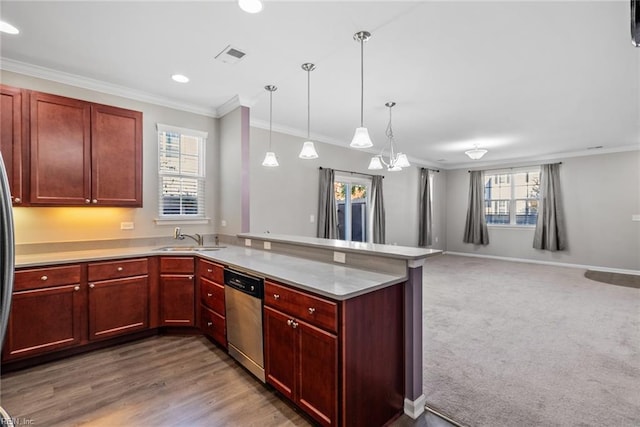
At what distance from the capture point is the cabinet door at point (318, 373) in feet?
5.52

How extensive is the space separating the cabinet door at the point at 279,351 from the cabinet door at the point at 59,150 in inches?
97.0

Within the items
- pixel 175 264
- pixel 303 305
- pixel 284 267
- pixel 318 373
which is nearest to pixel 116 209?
pixel 175 264

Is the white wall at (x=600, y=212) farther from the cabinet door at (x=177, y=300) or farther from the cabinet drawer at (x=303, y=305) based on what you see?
the cabinet door at (x=177, y=300)

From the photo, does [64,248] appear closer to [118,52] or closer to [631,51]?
[118,52]

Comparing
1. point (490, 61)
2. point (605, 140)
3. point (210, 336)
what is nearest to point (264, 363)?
point (210, 336)

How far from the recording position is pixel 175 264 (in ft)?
10.4

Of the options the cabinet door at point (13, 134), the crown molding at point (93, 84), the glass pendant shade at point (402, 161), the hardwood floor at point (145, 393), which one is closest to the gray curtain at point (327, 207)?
the glass pendant shade at point (402, 161)

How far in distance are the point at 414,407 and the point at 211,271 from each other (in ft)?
6.80

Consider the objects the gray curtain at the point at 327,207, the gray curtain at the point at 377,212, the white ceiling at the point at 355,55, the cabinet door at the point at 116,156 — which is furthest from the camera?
the gray curtain at the point at 377,212

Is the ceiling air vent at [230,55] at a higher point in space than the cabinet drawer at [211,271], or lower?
higher

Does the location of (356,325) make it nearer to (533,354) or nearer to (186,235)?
(533,354)

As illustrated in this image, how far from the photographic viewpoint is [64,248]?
3145 millimetres

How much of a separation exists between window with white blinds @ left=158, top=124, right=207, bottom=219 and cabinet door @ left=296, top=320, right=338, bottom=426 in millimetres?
2732

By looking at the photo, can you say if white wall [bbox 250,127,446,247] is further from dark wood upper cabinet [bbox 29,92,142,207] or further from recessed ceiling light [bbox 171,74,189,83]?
dark wood upper cabinet [bbox 29,92,142,207]
